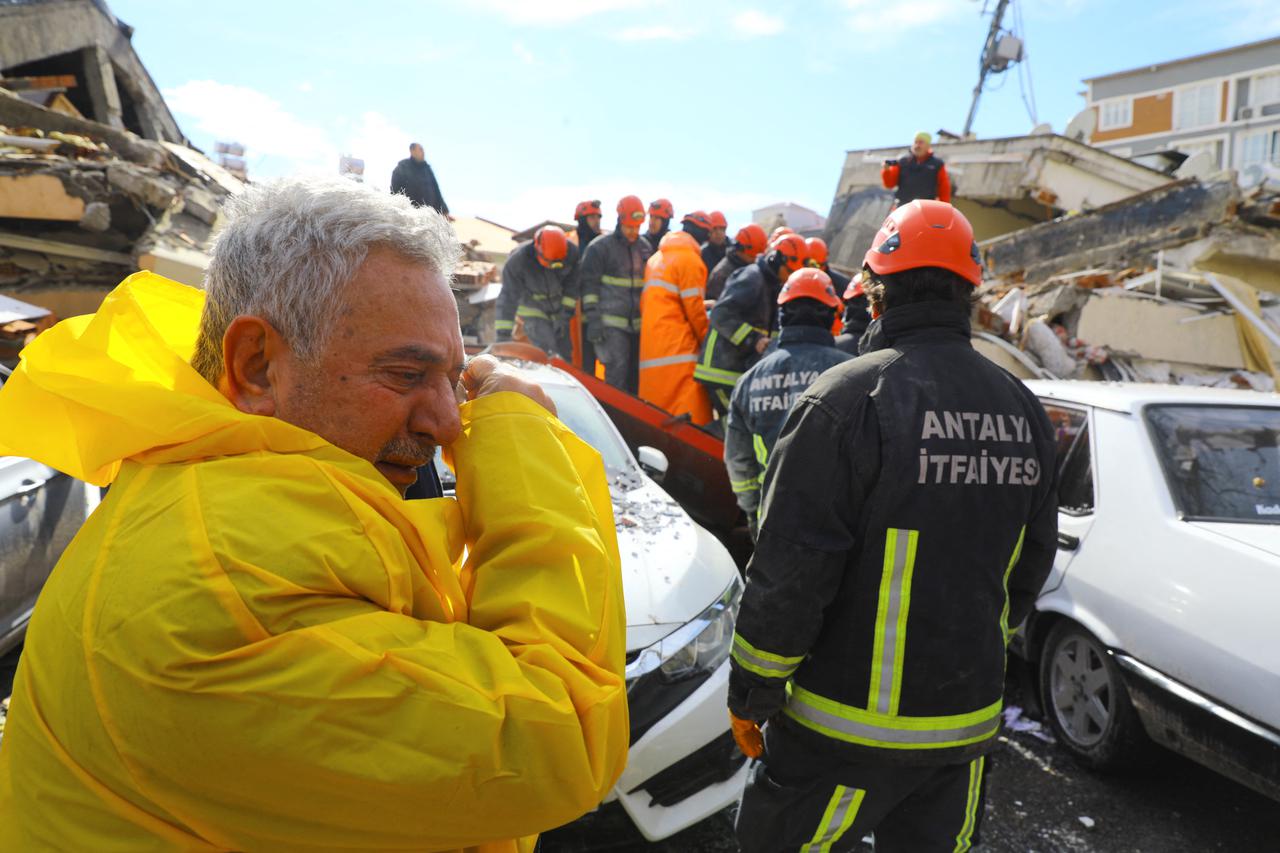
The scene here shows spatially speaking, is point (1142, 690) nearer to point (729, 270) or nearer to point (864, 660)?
Answer: point (864, 660)

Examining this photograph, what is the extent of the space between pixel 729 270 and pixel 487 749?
24.6ft

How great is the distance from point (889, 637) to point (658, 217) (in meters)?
8.33

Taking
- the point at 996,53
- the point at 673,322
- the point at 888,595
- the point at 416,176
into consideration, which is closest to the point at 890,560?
the point at 888,595

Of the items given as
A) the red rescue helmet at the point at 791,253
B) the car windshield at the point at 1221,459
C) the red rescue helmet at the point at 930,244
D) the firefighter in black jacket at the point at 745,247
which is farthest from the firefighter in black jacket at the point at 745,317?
the red rescue helmet at the point at 930,244

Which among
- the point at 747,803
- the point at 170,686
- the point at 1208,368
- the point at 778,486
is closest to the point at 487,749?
the point at 170,686

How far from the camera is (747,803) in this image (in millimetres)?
2051

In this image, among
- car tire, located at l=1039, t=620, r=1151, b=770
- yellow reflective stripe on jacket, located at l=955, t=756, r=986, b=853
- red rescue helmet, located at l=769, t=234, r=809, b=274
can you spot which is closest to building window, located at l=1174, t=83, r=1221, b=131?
red rescue helmet, located at l=769, t=234, r=809, b=274

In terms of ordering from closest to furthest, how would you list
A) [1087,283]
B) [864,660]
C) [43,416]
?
[43,416] → [864,660] → [1087,283]

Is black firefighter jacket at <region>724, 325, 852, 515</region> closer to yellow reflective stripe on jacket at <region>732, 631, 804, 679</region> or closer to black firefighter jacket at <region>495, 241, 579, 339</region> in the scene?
yellow reflective stripe on jacket at <region>732, 631, 804, 679</region>

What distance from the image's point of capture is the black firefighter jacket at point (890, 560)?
1.86 meters

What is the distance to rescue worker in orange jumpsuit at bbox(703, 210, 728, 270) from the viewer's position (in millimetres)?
9430

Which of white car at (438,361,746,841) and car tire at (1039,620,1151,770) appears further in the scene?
car tire at (1039,620,1151,770)

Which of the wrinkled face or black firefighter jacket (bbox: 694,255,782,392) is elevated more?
the wrinkled face

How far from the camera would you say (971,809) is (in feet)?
6.56
